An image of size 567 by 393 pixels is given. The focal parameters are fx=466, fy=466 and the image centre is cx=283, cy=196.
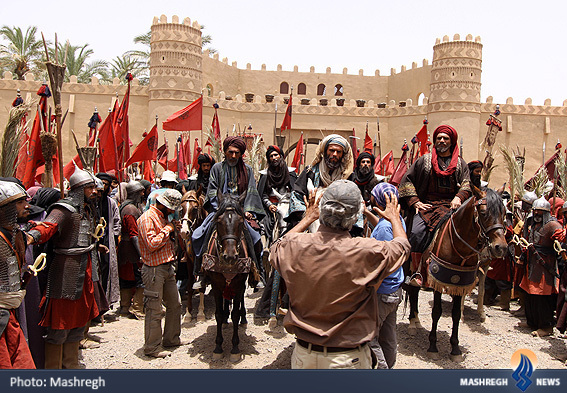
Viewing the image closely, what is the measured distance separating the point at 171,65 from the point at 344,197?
2513 centimetres

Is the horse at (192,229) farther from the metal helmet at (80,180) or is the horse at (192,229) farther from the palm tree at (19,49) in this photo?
the palm tree at (19,49)

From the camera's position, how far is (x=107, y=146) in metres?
10.3

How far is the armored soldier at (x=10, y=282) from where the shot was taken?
3.40 meters

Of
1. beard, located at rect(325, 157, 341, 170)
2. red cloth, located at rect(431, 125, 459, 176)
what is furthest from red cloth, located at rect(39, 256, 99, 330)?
red cloth, located at rect(431, 125, 459, 176)

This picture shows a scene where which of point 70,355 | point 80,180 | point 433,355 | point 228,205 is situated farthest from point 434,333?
point 80,180

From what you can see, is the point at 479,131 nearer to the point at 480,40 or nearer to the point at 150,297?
the point at 480,40

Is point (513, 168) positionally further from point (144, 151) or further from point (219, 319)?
point (144, 151)

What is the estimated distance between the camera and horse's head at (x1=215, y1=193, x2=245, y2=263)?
4981mm

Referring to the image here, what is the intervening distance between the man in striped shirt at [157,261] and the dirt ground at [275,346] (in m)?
0.38

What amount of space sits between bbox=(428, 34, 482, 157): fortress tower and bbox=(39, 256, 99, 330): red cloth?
25.9 m

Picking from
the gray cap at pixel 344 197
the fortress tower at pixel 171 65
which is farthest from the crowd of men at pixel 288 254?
the fortress tower at pixel 171 65

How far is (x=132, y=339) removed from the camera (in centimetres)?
628

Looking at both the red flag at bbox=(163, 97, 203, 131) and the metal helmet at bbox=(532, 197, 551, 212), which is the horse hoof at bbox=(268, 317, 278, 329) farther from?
the red flag at bbox=(163, 97, 203, 131)

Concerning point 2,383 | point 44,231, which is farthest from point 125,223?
point 2,383
